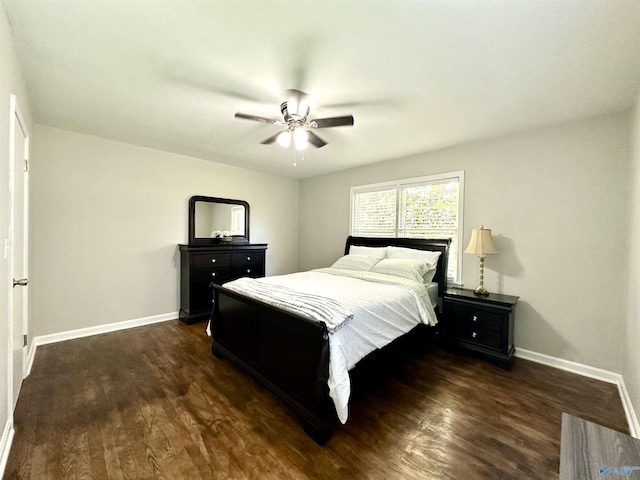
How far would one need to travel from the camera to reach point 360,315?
211 cm

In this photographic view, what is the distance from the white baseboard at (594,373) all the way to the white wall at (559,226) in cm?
5

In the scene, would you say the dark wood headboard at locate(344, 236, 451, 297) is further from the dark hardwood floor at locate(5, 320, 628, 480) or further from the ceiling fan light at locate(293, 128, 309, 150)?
the ceiling fan light at locate(293, 128, 309, 150)

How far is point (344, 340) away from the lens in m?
1.90

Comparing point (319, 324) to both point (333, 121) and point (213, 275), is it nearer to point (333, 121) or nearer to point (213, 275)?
point (333, 121)

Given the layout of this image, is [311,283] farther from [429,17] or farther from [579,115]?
[579,115]

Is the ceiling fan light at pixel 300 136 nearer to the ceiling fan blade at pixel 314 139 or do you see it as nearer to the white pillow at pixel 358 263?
the ceiling fan blade at pixel 314 139

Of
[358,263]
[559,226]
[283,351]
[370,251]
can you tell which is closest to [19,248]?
[283,351]

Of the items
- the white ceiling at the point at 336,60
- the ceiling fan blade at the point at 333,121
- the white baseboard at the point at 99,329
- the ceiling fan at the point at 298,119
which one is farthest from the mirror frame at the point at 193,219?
the ceiling fan blade at the point at 333,121

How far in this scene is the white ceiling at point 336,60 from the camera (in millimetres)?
1451

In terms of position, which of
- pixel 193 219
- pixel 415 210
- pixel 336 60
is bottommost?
pixel 193 219

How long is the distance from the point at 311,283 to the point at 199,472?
5.84ft

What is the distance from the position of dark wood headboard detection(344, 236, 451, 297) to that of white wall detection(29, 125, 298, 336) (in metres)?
2.79

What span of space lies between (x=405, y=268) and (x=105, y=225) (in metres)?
3.90

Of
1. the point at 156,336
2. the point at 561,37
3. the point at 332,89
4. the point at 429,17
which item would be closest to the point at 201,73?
the point at 332,89
